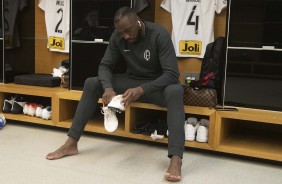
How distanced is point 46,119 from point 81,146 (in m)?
0.59

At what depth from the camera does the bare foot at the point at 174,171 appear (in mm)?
1892

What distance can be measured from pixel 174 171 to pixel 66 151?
727 mm

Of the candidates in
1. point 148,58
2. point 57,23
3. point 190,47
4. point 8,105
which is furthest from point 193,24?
point 8,105

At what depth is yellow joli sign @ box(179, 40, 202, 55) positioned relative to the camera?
Result: 2865 mm

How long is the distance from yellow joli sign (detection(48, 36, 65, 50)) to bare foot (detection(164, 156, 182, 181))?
6.08 feet

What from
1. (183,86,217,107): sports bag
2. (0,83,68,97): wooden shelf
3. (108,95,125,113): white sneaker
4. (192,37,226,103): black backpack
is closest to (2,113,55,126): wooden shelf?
(0,83,68,97): wooden shelf

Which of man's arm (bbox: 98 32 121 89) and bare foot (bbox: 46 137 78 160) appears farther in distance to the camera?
man's arm (bbox: 98 32 121 89)

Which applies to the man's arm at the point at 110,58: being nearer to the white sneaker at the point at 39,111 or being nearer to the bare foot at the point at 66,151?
the bare foot at the point at 66,151

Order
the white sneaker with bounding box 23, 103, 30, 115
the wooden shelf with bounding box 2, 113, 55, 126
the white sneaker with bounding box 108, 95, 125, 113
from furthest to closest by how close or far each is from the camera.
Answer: the white sneaker with bounding box 23, 103, 30, 115 < the wooden shelf with bounding box 2, 113, 55, 126 < the white sneaker with bounding box 108, 95, 125, 113

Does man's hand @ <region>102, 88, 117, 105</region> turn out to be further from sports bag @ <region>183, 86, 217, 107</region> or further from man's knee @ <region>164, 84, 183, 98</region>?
sports bag @ <region>183, 86, 217, 107</region>

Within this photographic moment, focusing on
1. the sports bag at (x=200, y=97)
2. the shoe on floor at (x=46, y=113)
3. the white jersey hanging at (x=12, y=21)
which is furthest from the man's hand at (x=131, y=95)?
the white jersey hanging at (x=12, y=21)

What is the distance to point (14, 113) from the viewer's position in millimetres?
3055

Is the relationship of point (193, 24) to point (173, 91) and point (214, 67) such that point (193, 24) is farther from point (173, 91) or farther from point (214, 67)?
point (173, 91)

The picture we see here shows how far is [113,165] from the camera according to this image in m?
2.14
